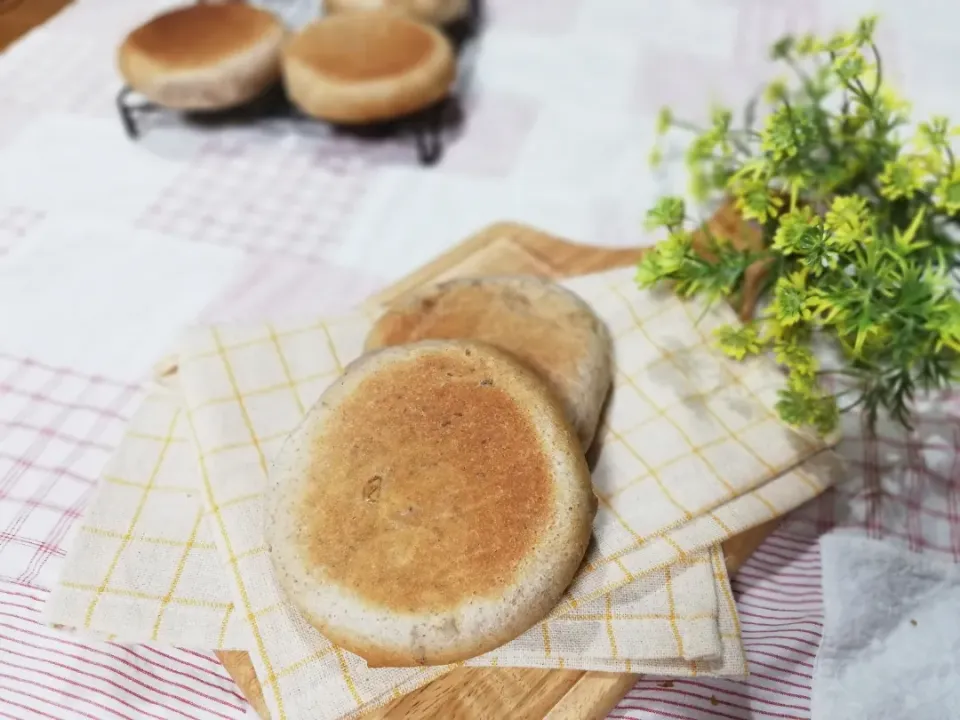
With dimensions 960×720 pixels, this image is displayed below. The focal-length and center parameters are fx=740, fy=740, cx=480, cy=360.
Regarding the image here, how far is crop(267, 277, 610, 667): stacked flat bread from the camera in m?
0.62

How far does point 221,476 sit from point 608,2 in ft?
4.83

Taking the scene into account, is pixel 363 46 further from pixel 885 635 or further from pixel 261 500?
pixel 885 635

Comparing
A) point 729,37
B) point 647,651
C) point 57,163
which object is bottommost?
point 647,651

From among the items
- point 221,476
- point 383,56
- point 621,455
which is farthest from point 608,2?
point 221,476

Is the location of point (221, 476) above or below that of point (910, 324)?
below

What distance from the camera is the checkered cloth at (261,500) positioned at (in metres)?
0.68

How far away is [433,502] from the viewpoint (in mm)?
651

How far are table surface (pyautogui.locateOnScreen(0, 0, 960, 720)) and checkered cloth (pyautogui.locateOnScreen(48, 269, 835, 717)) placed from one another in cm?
8

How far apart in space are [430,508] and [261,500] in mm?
199

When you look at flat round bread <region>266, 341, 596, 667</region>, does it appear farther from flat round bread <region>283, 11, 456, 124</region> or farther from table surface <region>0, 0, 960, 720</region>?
flat round bread <region>283, 11, 456, 124</region>

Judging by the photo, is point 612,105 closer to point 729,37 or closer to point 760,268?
point 729,37

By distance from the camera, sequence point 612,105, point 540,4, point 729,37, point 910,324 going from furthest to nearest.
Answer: point 540,4 → point 729,37 → point 612,105 → point 910,324

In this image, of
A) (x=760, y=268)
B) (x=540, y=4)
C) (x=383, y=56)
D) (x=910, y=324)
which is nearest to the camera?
(x=910, y=324)

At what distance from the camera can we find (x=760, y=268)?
979mm
